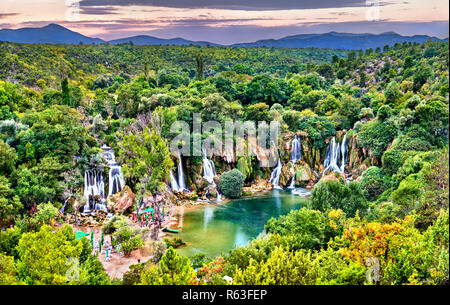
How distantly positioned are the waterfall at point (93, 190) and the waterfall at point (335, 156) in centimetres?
1579

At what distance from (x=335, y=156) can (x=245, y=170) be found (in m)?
7.21

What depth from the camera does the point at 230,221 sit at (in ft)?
66.2

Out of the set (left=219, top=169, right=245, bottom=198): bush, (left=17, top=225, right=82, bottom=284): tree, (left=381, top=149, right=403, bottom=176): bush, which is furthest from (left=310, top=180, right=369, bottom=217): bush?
(left=17, top=225, right=82, bottom=284): tree

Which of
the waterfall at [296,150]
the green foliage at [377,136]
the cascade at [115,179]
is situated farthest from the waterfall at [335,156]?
the cascade at [115,179]

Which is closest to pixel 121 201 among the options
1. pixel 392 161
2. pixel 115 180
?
pixel 115 180

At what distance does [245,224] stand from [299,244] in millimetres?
7642

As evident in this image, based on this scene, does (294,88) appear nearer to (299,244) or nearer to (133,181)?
(133,181)

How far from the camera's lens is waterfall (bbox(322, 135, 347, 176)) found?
88.9 ft

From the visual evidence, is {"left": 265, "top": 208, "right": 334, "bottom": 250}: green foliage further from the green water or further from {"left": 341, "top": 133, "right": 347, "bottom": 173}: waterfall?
{"left": 341, "top": 133, "right": 347, "bottom": 173}: waterfall

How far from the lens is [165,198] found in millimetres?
22047

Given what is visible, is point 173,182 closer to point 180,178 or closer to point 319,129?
point 180,178

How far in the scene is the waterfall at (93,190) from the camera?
20.8m

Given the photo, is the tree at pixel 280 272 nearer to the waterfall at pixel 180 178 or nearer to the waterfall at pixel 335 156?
the waterfall at pixel 180 178

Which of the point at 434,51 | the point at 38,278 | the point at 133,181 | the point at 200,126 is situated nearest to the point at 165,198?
the point at 133,181
